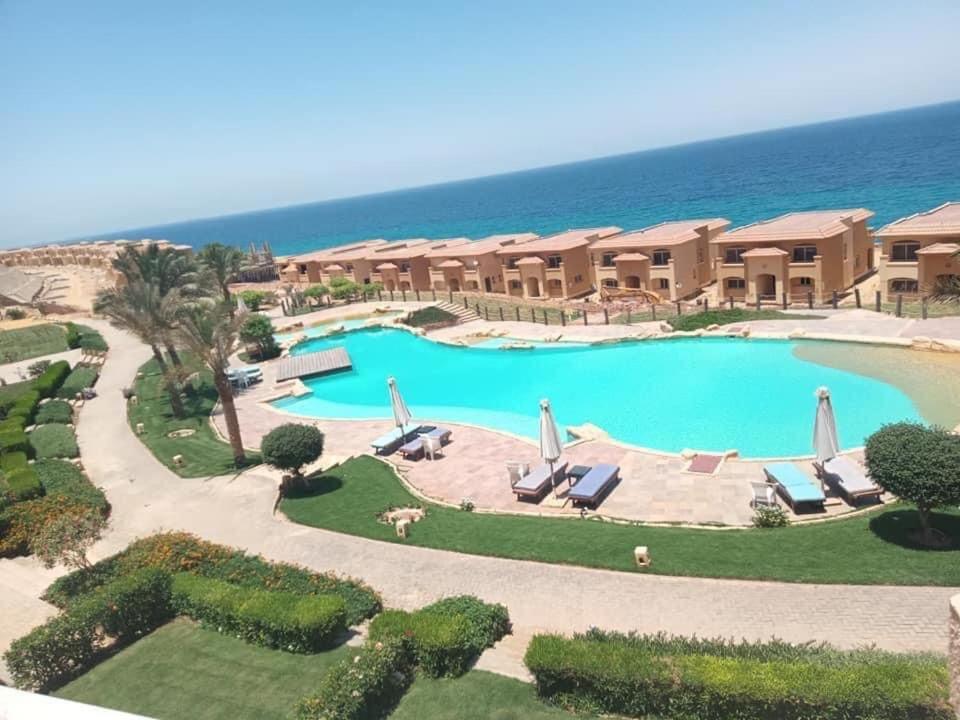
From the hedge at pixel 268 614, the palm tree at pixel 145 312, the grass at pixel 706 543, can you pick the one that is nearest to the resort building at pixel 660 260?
the palm tree at pixel 145 312

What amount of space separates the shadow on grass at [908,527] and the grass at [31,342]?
1904 inches

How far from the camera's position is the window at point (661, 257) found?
41.8 m

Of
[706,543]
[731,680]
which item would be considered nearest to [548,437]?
[706,543]

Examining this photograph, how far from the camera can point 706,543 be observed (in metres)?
13.1

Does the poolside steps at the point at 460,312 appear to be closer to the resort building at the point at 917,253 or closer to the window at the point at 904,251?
A: the resort building at the point at 917,253

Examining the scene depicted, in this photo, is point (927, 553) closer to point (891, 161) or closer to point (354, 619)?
point (354, 619)

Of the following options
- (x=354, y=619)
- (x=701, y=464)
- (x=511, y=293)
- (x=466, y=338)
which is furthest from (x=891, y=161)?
(x=354, y=619)

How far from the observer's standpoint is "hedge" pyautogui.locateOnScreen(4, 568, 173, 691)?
11.1 m

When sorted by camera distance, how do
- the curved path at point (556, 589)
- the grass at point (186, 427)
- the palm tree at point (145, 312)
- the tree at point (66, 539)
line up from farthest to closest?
1. the palm tree at point (145, 312)
2. the grass at point (186, 427)
3. the tree at point (66, 539)
4. the curved path at point (556, 589)

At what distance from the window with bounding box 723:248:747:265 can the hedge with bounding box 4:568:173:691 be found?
3594 cm

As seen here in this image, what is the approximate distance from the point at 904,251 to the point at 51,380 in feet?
146

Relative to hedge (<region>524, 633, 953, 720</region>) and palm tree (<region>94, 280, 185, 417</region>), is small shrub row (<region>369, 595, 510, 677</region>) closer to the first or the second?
hedge (<region>524, 633, 953, 720</region>)

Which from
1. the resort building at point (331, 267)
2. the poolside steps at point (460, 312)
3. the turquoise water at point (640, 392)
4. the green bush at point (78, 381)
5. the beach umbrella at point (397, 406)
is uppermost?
the resort building at point (331, 267)

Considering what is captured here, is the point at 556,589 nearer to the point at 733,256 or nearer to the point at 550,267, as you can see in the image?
the point at 733,256
